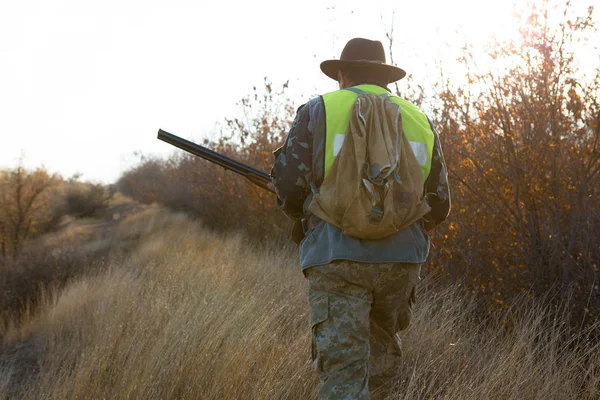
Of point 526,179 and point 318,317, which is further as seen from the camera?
point 526,179

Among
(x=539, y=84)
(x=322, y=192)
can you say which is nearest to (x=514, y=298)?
(x=539, y=84)

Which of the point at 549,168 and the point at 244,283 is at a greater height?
the point at 549,168

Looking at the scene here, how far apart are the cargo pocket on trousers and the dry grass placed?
0.64 metres

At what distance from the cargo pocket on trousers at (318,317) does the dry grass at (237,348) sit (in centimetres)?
64

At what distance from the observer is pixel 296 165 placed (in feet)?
7.27

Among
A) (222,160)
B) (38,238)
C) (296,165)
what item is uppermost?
(222,160)

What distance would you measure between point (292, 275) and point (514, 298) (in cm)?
219

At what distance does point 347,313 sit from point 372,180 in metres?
0.55

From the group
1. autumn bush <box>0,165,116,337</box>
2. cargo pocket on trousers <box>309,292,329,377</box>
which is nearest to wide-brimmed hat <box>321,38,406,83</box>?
cargo pocket on trousers <box>309,292,329,377</box>

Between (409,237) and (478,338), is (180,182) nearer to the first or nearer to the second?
(478,338)

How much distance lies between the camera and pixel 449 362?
3295mm

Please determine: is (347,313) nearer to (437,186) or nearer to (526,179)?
(437,186)

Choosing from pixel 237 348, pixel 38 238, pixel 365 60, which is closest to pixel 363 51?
pixel 365 60

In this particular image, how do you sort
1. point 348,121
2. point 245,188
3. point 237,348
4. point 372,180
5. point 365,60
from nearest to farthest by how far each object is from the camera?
point 372,180, point 348,121, point 365,60, point 237,348, point 245,188
